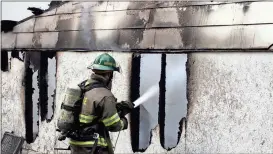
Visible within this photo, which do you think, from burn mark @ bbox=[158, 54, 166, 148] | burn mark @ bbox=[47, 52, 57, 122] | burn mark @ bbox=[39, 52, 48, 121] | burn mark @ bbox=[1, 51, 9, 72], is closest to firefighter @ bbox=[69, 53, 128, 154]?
burn mark @ bbox=[158, 54, 166, 148]

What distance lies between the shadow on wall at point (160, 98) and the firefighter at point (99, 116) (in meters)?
1.41

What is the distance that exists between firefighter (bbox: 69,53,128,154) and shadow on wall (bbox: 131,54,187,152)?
4.61ft

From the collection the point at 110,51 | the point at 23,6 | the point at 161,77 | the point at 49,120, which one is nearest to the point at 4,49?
the point at 23,6

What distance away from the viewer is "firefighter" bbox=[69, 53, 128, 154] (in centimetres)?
488

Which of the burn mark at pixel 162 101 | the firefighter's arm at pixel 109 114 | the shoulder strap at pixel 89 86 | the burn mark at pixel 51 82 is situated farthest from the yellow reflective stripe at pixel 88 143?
the burn mark at pixel 51 82

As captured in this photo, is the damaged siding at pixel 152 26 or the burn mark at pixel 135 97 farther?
the burn mark at pixel 135 97

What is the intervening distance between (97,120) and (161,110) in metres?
1.74

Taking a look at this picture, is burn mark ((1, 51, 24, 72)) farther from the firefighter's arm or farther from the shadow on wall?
the firefighter's arm

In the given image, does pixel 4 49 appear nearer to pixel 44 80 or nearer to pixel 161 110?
pixel 44 80

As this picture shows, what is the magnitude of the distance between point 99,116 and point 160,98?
1.77m

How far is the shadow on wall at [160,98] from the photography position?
20.7 feet

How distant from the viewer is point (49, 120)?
27.1 feet

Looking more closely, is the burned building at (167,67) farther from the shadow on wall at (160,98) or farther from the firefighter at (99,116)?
the firefighter at (99,116)

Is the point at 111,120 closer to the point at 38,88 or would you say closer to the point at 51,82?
the point at 51,82
